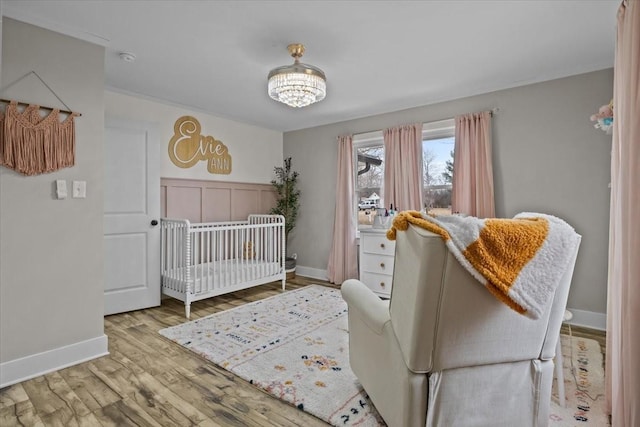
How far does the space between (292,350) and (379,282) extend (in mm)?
1517

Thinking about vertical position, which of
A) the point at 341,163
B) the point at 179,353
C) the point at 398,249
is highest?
the point at 341,163

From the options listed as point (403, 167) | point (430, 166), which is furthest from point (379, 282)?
point (430, 166)

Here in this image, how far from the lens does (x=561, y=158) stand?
9.72 ft

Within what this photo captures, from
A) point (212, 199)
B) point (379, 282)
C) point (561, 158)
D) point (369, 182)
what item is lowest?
point (379, 282)

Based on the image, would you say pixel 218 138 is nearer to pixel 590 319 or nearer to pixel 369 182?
pixel 369 182

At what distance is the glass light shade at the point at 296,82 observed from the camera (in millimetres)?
2379

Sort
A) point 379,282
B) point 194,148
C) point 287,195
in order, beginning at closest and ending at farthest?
point 379,282 < point 194,148 < point 287,195

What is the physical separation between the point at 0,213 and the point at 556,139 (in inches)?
Result: 169

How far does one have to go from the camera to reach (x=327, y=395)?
70.6 inches

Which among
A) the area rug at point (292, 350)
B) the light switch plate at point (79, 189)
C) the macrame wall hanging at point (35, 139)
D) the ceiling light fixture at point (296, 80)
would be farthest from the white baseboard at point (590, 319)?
the macrame wall hanging at point (35, 139)

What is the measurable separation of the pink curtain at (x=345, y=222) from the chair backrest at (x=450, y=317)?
310 centimetres

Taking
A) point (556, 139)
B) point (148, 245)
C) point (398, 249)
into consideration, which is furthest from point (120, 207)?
point (556, 139)

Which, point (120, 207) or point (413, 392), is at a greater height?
point (120, 207)

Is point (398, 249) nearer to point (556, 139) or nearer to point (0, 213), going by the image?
point (0, 213)
